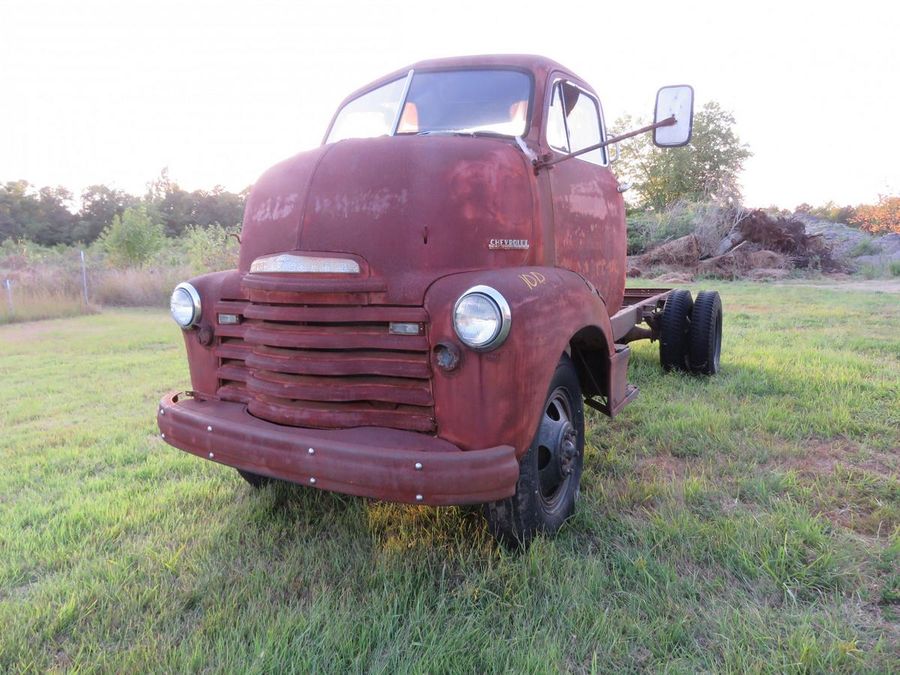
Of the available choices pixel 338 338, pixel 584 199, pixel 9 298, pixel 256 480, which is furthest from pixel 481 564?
pixel 9 298

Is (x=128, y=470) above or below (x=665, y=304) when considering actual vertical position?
below

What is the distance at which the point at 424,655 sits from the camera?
1892 mm

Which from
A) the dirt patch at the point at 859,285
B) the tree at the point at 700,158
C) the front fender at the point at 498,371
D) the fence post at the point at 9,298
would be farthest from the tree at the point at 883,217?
the fence post at the point at 9,298

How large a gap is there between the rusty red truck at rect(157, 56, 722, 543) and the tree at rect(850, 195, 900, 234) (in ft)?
116

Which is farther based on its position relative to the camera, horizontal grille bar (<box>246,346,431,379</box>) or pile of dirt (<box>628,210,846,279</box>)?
pile of dirt (<box>628,210,846,279</box>)

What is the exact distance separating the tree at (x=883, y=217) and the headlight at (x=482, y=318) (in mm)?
36085

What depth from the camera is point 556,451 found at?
8.46 feet

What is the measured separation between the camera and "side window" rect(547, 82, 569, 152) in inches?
125

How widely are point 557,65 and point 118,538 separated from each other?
3357 millimetres

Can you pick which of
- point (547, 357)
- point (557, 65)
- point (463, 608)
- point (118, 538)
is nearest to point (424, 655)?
point (463, 608)

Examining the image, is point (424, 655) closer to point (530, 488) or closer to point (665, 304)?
point (530, 488)

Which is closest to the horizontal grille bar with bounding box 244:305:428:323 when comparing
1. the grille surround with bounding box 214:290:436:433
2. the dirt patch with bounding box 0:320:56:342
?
the grille surround with bounding box 214:290:436:433

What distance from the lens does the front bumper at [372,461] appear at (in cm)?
196

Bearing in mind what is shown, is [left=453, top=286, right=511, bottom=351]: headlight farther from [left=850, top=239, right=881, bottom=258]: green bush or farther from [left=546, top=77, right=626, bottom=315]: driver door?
[left=850, top=239, right=881, bottom=258]: green bush
